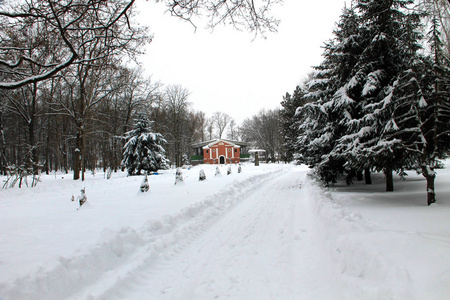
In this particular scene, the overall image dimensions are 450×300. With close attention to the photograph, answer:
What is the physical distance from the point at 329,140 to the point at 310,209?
4.51 meters

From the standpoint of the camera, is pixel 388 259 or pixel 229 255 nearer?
pixel 388 259

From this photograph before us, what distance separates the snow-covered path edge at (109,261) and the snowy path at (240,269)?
191 millimetres

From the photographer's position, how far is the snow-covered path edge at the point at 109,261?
2.61m

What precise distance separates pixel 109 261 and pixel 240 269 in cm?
196

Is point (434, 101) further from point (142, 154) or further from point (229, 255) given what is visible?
point (142, 154)

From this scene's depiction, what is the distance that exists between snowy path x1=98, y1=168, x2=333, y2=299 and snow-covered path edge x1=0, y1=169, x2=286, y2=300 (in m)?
0.19

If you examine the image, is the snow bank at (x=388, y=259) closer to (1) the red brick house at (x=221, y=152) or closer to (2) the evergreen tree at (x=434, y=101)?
(2) the evergreen tree at (x=434, y=101)

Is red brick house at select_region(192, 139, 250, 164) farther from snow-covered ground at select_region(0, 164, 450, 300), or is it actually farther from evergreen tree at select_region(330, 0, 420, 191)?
snow-covered ground at select_region(0, 164, 450, 300)

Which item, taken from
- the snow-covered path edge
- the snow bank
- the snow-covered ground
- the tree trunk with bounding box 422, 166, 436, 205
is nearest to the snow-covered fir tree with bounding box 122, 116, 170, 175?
the snow-covered ground

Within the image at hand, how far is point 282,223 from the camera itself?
5527mm

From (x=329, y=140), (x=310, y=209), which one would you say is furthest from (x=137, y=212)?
(x=329, y=140)

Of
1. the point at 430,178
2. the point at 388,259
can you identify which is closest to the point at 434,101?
the point at 430,178

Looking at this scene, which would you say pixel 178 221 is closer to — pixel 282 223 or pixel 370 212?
pixel 282 223

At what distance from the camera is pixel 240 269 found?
10.8 feet
